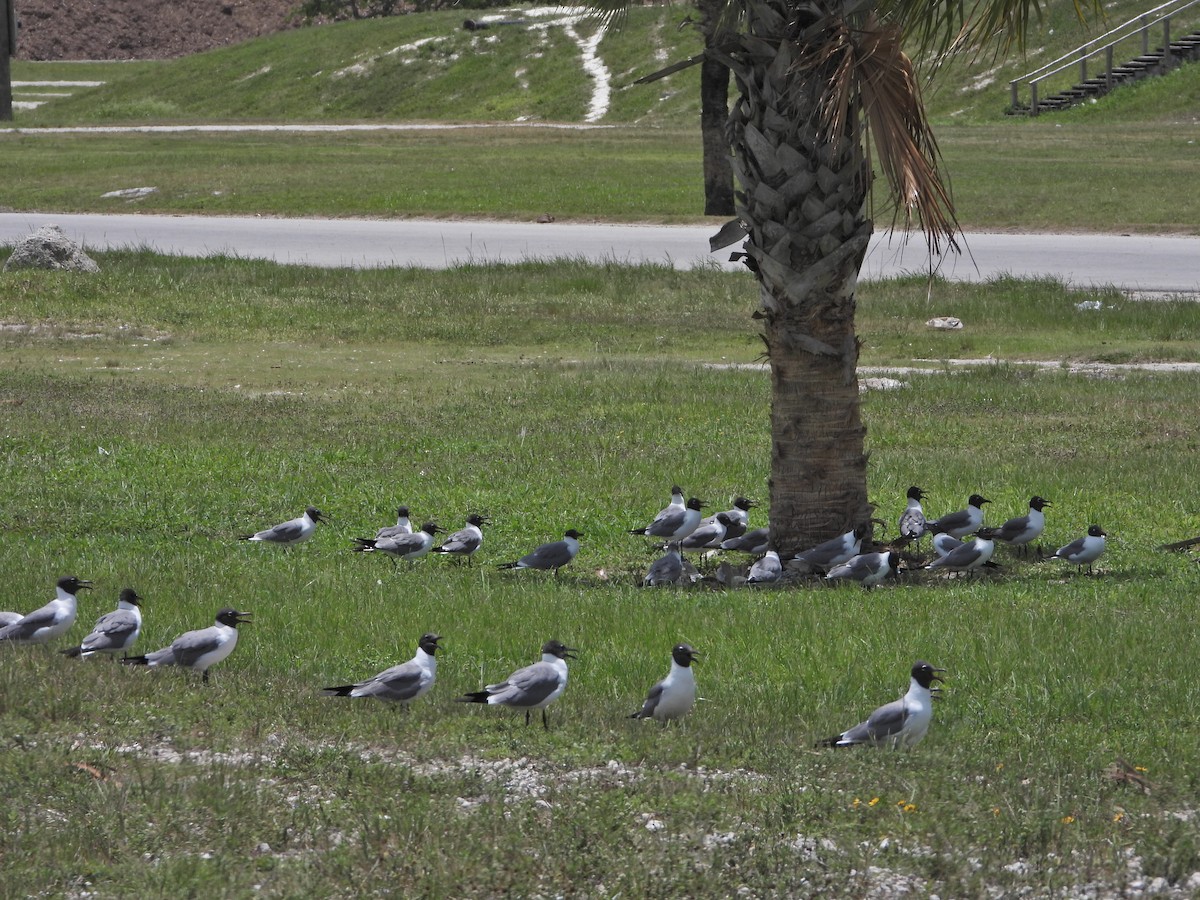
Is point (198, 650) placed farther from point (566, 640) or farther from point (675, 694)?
point (675, 694)

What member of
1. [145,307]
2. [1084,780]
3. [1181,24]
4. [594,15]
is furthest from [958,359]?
[1181,24]

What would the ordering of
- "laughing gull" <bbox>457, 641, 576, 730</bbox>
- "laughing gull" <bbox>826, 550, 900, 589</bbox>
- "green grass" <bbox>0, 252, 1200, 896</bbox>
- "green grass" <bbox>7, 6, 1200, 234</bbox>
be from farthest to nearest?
1. "green grass" <bbox>7, 6, 1200, 234</bbox>
2. "laughing gull" <bbox>826, 550, 900, 589</bbox>
3. "laughing gull" <bbox>457, 641, 576, 730</bbox>
4. "green grass" <bbox>0, 252, 1200, 896</bbox>

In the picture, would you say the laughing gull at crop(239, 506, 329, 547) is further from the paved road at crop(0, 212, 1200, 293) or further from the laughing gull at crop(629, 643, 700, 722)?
the paved road at crop(0, 212, 1200, 293)

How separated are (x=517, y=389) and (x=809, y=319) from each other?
6.76m

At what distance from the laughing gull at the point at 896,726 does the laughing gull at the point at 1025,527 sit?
407 centimetres

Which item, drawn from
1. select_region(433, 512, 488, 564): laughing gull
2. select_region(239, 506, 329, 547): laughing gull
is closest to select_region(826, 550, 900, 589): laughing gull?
select_region(433, 512, 488, 564): laughing gull

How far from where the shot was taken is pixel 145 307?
72.2 feet

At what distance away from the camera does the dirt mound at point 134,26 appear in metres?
97.6

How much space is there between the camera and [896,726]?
6.71 meters

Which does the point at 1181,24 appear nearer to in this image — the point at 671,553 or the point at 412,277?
the point at 412,277

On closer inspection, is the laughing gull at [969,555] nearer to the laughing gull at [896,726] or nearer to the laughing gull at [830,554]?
the laughing gull at [830,554]

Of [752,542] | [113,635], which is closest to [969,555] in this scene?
[752,542]

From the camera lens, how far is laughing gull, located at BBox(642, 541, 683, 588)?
33.9ft

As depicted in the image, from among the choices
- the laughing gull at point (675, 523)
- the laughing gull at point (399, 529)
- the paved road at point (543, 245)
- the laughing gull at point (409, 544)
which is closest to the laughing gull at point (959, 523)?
the laughing gull at point (675, 523)
